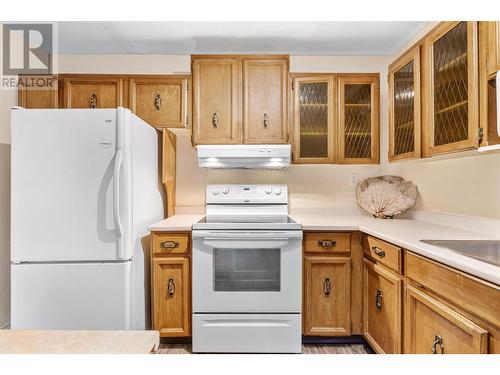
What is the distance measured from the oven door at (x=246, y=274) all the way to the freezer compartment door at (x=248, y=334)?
5 centimetres

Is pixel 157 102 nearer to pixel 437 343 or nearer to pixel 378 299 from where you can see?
pixel 378 299

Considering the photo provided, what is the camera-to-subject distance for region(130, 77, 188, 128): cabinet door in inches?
102

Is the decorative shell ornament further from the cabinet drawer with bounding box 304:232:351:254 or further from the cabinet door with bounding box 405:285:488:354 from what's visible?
the cabinet door with bounding box 405:285:488:354

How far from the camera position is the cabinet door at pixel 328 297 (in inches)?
83.2

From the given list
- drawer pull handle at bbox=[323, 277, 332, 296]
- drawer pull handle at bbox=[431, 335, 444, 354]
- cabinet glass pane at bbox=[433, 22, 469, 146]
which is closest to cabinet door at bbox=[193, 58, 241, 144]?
drawer pull handle at bbox=[323, 277, 332, 296]

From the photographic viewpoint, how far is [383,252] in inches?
69.4

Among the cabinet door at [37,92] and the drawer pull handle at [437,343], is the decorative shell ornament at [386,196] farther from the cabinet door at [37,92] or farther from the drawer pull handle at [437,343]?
the cabinet door at [37,92]

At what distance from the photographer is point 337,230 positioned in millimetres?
2119

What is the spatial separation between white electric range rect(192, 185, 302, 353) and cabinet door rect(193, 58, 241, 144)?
791mm

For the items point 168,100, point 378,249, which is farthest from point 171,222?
point 378,249

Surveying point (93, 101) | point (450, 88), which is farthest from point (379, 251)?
point (93, 101)

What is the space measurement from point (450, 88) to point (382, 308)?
1.26m

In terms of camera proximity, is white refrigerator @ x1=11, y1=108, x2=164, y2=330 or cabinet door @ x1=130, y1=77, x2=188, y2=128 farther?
cabinet door @ x1=130, y1=77, x2=188, y2=128
